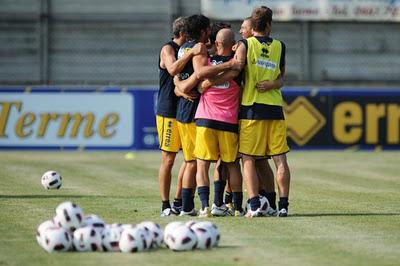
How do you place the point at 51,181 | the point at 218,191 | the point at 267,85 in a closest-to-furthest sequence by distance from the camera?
the point at 267,85
the point at 218,191
the point at 51,181

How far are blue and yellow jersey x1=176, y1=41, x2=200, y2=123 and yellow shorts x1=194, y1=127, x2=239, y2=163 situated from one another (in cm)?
26

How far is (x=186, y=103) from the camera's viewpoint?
11914 mm

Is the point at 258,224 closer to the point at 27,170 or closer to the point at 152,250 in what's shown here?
the point at 152,250

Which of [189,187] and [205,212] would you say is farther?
[189,187]

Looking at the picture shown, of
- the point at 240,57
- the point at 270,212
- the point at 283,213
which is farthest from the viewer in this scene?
the point at 270,212

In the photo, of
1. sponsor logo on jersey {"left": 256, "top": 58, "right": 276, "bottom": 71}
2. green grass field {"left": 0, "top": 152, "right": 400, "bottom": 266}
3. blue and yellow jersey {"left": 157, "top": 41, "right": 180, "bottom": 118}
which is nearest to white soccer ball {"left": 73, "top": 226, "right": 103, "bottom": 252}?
green grass field {"left": 0, "top": 152, "right": 400, "bottom": 266}

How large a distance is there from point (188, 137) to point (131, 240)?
10.2ft

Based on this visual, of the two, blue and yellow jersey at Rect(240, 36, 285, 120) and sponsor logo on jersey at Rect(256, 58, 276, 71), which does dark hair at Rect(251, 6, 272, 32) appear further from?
sponsor logo on jersey at Rect(256, 58, 276, 71)

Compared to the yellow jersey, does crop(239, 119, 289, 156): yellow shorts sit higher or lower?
lower

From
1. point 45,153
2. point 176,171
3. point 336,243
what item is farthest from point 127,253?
point 45,153

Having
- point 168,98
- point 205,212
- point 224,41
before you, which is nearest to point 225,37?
point 224,41

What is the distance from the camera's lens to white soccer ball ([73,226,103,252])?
9.04 meters

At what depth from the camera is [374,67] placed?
29.5 m

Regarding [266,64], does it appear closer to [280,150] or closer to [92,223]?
[280,150]
